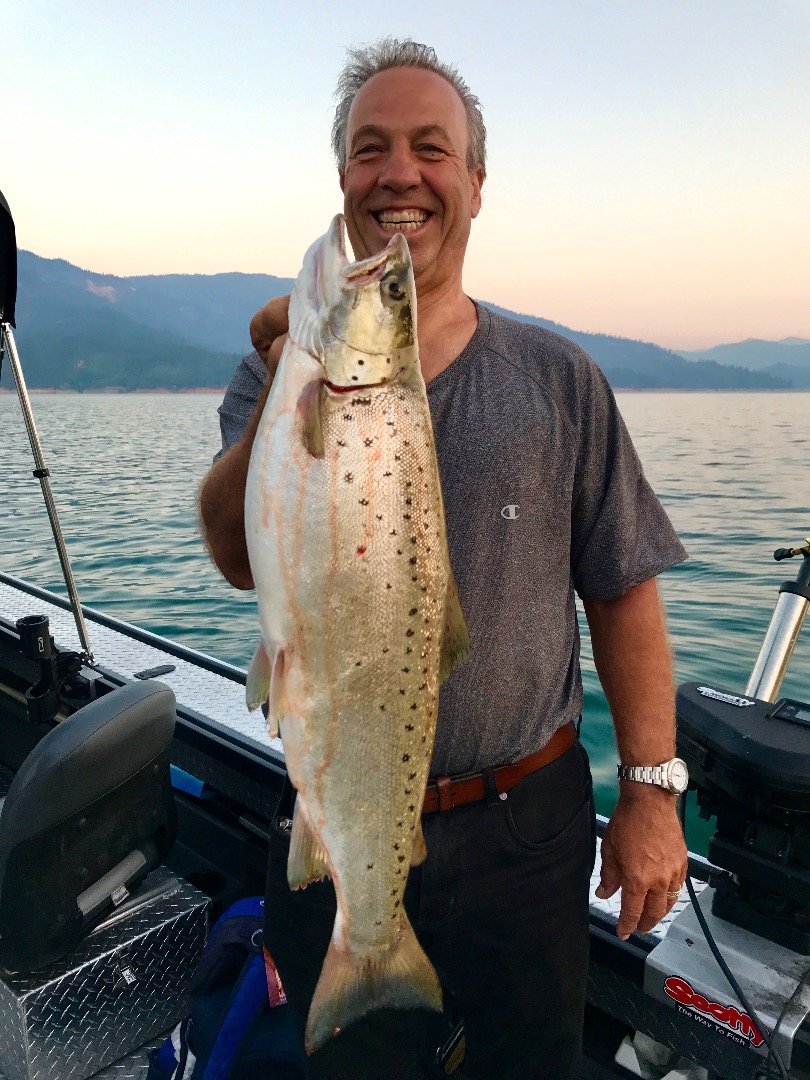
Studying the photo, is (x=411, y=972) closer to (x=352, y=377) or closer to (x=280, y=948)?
(x=280, y=948)

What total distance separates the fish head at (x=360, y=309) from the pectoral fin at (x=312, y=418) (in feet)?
0.13

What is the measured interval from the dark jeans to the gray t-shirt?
0.57ft

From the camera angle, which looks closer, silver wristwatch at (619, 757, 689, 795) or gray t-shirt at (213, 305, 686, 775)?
gray t-shirt at (213, 305, 686, 775)

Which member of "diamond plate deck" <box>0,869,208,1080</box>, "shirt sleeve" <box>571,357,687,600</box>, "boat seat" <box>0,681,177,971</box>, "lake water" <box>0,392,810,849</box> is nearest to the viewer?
"shirt sleeve" <box>571,357,687,600</box>

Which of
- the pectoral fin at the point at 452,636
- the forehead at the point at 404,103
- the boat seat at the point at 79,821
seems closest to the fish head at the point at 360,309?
the pectoral fin at the point at 452,636

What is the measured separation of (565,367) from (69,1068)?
9.45 feet

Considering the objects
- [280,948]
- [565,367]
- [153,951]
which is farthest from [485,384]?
[153,951]

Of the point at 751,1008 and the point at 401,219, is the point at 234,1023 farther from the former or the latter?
the point at 401,219

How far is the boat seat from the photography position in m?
2.49

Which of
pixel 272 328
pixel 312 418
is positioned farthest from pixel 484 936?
pixel 272 328

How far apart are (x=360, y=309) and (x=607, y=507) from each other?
36.8 inches

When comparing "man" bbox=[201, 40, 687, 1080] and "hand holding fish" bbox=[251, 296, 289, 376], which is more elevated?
"hand holding fish" bbox=[251, 296, 289, 376]

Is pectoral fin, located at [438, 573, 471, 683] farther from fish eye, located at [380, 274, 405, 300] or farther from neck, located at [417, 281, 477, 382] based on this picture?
neck, located at [417, 281, 477, 382]

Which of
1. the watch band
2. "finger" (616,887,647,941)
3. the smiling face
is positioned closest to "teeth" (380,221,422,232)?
the smiling face
